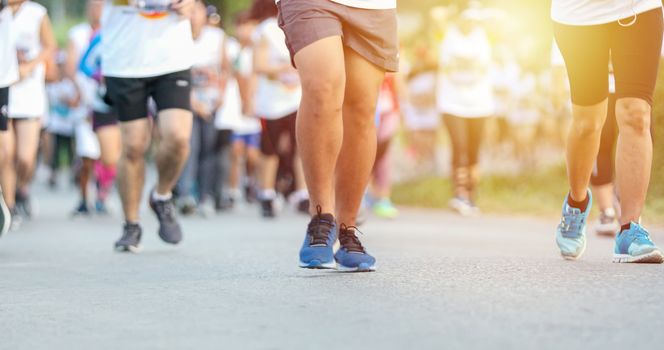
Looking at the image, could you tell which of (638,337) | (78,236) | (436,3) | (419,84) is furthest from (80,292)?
(436,3)

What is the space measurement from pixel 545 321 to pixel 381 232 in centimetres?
577

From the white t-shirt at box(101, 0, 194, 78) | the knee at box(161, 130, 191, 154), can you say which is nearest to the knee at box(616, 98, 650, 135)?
the knee at box(161, 130, 191, 154)

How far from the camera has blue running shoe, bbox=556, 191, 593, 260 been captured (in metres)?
6.71

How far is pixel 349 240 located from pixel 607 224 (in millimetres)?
3485

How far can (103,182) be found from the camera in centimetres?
1344

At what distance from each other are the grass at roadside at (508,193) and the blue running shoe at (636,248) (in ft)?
17.2

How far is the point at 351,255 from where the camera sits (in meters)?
5.96

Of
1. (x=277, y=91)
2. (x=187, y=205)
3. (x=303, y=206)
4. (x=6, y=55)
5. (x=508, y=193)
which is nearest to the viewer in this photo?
(x=6, y=55)

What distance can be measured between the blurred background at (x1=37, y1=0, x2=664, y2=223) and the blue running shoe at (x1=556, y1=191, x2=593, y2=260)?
401cm

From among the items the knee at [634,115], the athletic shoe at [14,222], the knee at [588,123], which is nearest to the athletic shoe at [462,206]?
the athletic shoe at [14,222]

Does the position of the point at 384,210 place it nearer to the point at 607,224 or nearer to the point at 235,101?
the point at 235,101

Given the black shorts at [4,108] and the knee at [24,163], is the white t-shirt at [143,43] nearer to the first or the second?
the black shorts at [4,108]

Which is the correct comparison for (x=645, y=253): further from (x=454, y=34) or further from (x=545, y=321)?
(x=454, y=34)

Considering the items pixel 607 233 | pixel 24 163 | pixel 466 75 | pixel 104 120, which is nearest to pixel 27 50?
pixel 24 163
